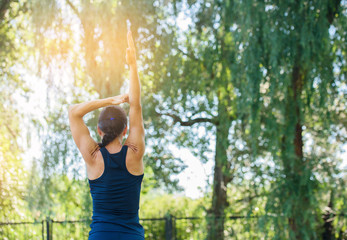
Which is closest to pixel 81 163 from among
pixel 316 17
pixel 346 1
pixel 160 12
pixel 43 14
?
pixel 43 14

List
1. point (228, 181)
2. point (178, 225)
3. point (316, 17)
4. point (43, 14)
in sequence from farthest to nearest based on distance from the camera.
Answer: point (178, 225)
point (228, 181)
point (43, 14)
point (316, 17)

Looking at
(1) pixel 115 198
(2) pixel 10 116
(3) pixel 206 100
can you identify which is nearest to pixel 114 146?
(1) pixel 115 198

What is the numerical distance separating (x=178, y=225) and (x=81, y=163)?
339 centimetres

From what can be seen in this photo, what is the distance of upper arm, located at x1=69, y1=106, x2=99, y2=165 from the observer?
1.63 m

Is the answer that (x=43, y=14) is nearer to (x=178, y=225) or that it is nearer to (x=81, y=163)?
(x=81, y=163)

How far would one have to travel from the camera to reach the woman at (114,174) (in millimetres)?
1573

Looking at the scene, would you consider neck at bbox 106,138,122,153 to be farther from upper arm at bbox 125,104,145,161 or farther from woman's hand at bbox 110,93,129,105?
woman's hand at bbox 110,93,129,105

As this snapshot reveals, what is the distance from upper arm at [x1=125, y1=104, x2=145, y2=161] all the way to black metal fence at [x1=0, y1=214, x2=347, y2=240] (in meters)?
3.47

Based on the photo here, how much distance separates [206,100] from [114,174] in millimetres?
5400

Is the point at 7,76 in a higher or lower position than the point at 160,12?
lower

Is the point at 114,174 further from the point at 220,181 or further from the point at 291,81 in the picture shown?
the point at 220,181

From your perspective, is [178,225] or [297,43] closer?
[297,43]

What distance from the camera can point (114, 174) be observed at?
5.19 ft

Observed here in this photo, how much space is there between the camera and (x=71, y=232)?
7.34 metres
